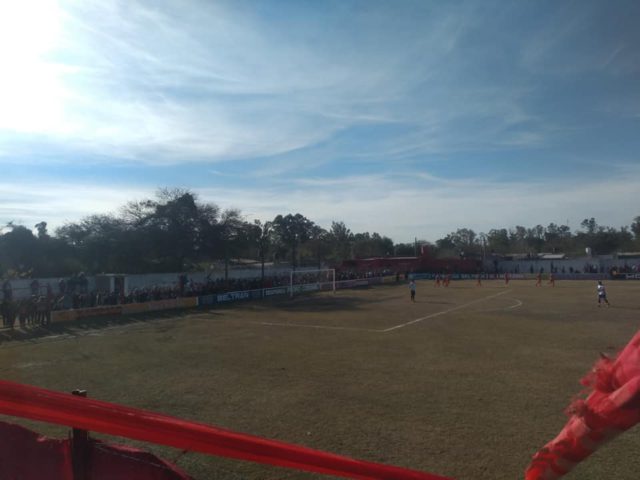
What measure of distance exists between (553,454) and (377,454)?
545 centimetres

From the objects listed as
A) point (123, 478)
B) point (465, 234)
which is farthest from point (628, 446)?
point (465, 234)

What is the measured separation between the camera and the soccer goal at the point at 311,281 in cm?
4561

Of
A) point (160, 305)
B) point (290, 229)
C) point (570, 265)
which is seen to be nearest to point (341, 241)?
point (290, 229)

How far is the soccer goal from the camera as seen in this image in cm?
4561

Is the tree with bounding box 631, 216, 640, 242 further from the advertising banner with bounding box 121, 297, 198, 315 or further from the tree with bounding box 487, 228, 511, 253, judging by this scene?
the advertising banner with bounding box 121, 297, 198, 315

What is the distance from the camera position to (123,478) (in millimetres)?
2482

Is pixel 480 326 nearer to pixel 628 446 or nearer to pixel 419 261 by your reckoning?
pixel 628 446

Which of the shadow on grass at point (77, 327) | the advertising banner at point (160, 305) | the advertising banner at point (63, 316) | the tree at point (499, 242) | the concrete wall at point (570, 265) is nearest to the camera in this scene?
the shadow on grass at point (77, 327)

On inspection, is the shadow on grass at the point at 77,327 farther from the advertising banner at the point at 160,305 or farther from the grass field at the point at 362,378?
the advertising banner at the point at 160,305

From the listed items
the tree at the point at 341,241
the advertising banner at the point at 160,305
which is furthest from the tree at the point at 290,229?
the advertising banner at the point at 160,305

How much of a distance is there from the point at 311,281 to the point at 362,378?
125 feet

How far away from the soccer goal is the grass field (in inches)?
845

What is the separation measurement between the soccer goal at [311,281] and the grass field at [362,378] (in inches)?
845

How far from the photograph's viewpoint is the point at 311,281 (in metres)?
49.5
